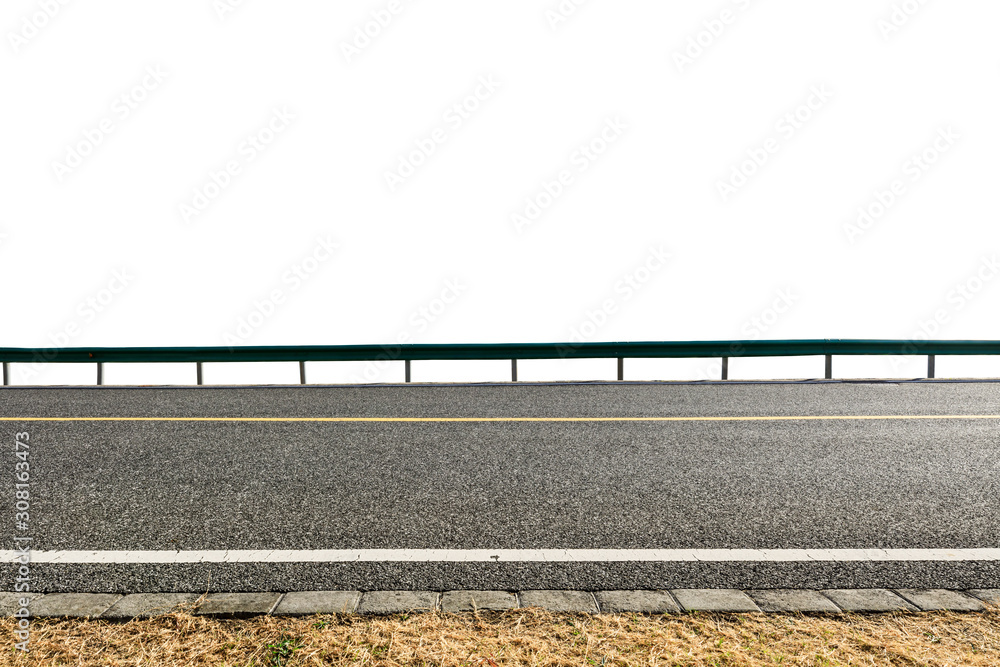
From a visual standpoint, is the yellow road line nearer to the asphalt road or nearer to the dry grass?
the asphalt road

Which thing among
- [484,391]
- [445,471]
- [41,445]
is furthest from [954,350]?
[41,445]

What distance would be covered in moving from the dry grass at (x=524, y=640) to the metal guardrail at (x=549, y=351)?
8.78 meters

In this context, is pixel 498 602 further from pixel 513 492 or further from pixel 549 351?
pixel 549 351

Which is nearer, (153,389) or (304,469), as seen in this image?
(304,469)

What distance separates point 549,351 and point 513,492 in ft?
23.4

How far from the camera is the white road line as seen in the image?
314 centimetres

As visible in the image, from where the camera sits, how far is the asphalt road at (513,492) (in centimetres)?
301

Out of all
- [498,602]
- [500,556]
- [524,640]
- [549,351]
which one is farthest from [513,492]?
[549,351]

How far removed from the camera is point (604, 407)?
796 cm

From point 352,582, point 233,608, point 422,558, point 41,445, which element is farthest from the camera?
point 41,445

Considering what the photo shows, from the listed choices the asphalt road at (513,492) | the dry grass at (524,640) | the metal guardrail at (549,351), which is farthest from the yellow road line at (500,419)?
the dry grass at (524,640)

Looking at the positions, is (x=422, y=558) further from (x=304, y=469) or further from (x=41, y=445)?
(x=41, y=445)

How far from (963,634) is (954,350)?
10905mm

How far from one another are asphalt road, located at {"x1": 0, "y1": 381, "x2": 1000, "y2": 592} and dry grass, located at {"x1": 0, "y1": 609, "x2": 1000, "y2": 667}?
38 centimetres
